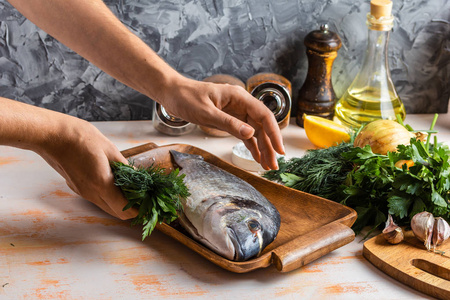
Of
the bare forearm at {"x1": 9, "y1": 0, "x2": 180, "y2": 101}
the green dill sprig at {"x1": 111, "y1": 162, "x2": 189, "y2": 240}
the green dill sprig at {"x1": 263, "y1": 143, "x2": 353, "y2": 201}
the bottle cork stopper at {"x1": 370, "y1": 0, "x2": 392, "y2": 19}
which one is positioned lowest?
the green dill sprig at {"x1": 263, "y1": 143, "x2": 353, "y2": 201}

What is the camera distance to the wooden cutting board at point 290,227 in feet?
3.41

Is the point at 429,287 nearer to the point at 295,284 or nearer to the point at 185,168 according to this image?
the point at 295,284

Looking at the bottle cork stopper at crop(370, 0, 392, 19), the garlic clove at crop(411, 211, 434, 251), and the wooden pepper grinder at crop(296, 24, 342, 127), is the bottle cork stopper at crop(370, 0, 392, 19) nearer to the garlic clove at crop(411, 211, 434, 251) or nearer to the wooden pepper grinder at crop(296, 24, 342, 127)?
the wooden pepper grinder at crop(296, 24, 342, 127)

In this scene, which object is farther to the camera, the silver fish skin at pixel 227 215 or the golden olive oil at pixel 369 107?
the golden olive oil at pixel 369 107

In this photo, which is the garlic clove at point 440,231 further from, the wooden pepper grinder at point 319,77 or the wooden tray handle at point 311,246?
the wooden pepper grinder at point 319,77

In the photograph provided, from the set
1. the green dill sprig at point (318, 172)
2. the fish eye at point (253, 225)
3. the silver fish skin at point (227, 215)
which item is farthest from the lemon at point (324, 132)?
Result: the fish eye at point (253, 225)

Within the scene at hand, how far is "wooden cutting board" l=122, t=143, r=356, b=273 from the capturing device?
1039 millimetres

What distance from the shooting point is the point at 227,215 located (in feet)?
3.60

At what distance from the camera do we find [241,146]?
1.62m

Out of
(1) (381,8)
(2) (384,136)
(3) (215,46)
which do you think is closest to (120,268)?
(2) (384,136)

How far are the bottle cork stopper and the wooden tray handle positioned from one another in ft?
2.65

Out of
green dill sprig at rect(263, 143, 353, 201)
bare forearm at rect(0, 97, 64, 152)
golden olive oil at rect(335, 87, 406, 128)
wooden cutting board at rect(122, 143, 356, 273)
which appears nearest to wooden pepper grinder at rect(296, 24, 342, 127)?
golden olive oil at rect(335, 87, 406, 128)

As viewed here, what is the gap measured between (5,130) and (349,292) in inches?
27.7

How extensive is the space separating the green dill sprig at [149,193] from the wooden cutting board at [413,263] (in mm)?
407
